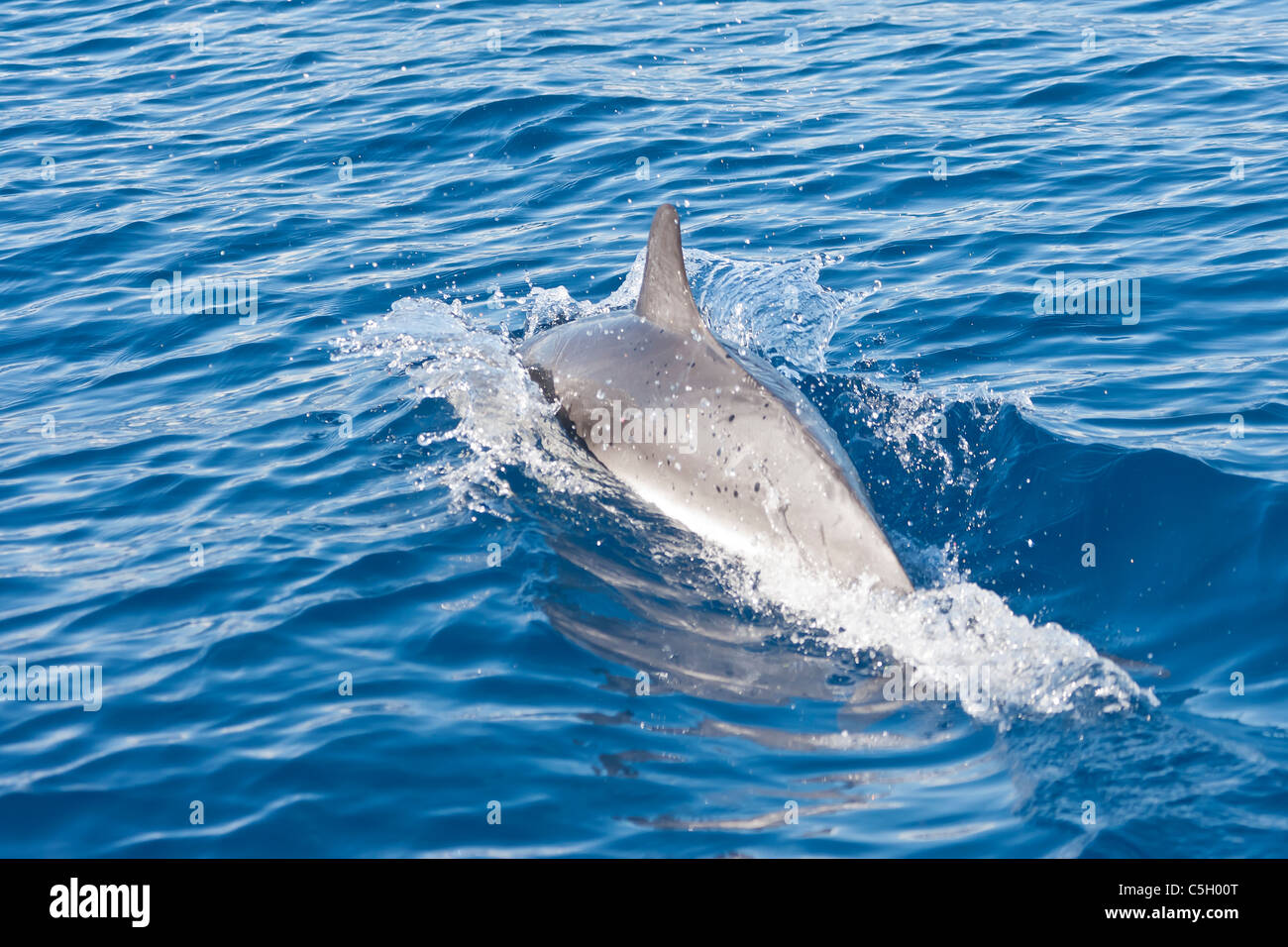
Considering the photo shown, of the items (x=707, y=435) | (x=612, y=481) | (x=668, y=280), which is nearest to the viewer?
(x=707, y=435)

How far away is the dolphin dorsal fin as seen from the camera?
9.54 metres

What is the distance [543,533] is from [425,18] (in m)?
17.5

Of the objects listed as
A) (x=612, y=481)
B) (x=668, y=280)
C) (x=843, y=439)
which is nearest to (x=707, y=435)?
(x=612, y=481)

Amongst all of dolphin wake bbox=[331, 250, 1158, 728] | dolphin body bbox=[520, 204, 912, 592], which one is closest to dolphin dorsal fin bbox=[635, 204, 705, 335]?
dolphin body bbox=[520, 204, 912, 592]

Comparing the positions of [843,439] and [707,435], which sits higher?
[843,439]

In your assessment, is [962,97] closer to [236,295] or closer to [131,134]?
[236,295]

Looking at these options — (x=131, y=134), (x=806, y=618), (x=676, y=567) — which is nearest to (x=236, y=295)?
(x=131, y=134)

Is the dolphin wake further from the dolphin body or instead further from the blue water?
the dolphin body

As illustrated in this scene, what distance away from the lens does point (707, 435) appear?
9.20 metres

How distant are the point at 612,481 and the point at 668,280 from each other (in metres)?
1.59

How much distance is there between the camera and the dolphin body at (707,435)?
8422 mm

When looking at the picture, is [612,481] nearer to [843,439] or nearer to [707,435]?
[707,435]
